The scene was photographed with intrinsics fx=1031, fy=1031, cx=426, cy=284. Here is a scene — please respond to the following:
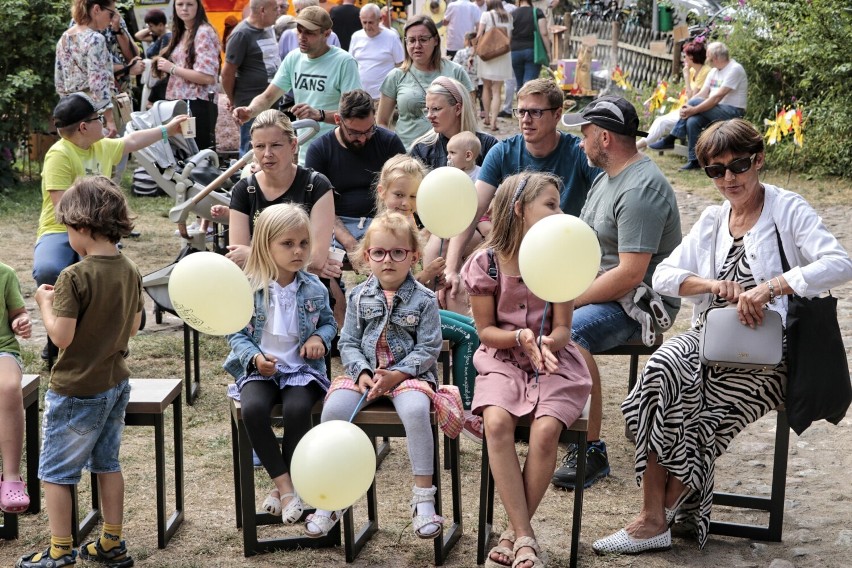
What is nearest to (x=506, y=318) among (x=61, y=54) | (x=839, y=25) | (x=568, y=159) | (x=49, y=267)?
(x=568, y=159)

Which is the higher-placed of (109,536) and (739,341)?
(739,341)

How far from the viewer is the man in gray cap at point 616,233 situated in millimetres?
4363

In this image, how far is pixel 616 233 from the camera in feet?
14.7

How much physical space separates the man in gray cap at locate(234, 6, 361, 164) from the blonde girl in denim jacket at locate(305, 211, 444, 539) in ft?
10.7

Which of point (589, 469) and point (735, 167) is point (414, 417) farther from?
point (735, 167)

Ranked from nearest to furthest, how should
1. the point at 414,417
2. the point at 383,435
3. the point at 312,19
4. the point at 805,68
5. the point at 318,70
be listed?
the point at 414,417 < the point at 383,435 < the point at 312,19 < the point at 318,70 < the point at 805,68

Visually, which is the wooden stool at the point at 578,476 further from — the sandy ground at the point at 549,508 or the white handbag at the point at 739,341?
the white handbag at the point at 739,341

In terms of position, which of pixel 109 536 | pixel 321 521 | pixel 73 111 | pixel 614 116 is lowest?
pixel 109 536

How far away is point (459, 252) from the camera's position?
205 inches

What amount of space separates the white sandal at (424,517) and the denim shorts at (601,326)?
1.07 metres

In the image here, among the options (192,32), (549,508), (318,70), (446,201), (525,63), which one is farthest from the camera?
(525,63)

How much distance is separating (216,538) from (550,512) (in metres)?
1.35

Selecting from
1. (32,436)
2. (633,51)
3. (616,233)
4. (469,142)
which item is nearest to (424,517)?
(616,233)

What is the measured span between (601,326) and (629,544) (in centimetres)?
98
